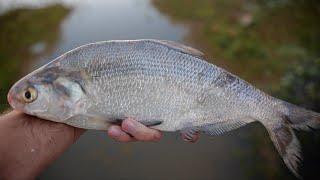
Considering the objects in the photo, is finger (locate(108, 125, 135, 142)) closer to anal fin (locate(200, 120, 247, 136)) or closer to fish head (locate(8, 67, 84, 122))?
fish head (locate(8, 67, 84, 122))

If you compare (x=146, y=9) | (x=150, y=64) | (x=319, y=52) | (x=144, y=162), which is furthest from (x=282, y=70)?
(x=146, y=9)

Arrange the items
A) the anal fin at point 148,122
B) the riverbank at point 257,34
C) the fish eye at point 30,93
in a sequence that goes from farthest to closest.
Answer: the riverbank at point 257,34 < the anal fin at point 148,122 < the fish eye at point 30,93

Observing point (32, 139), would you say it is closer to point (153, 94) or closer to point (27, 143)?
point (27, 143)

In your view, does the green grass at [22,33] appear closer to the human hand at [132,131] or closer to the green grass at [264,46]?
the green grass at [264,46]

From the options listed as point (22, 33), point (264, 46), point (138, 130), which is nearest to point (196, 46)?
point (264, 46)

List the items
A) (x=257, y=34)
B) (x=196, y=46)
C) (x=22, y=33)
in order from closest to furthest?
1. (x=257, y=34)
2. (x=196, y=46)
3. (x=22, y=33)

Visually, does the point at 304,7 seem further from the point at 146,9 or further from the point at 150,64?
the point at 150,64

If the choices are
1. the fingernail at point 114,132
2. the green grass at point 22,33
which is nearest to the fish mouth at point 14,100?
the fingernail at point 114,132
